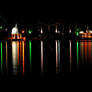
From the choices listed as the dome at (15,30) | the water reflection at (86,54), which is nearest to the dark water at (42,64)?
the water reflection at (86,54)

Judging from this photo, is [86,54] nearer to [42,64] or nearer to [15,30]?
[42,64]

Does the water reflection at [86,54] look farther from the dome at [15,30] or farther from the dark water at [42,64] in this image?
the dome at [15,30]

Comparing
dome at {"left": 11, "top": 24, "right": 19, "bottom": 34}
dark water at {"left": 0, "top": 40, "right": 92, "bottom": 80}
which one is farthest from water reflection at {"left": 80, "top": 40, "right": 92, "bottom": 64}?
dome at {"left": 11, "top": 24, "right": 19, "bottom": 34}

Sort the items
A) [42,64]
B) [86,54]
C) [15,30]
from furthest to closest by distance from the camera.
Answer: [15,30], [86,54], [42,64]

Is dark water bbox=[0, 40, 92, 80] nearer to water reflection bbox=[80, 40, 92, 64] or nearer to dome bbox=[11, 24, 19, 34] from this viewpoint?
water reflection bbox=[80, 40, 92, 64]

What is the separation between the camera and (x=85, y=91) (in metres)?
6.35

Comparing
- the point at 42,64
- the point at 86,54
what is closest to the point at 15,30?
the point at 86,54

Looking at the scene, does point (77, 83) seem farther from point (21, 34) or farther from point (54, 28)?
point (54, 28)

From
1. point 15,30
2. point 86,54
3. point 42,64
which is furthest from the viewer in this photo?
point 15,30

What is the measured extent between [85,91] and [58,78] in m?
1.79

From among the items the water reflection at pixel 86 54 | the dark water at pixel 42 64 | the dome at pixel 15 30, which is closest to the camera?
the dark water at pixel 42 64

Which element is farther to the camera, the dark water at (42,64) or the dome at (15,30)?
the dome at (15,30)

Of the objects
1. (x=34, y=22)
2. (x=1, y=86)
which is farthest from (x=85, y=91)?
(x=34, y=22)

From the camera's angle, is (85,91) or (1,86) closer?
(85,91)
